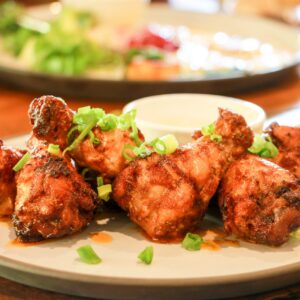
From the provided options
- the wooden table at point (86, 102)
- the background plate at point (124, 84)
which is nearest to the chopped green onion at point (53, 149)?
the wooden table at point (86, 102)

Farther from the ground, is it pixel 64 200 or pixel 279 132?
pixel 279 132

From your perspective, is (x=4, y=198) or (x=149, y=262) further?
(x=4, y=198)

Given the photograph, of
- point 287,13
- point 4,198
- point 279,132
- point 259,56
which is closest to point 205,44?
point 259,56

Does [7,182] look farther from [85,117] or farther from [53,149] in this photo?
[85,117]

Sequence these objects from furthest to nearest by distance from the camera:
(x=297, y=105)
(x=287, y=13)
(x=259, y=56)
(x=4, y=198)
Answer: (x=287, y=13) < (x=259, y=56) < (x=297, y=105) < (x=4, y=198)

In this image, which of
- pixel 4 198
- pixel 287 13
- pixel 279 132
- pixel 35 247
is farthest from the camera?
pixel 287 13

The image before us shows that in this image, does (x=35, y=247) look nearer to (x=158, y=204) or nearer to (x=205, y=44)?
(x=158, y=204)
